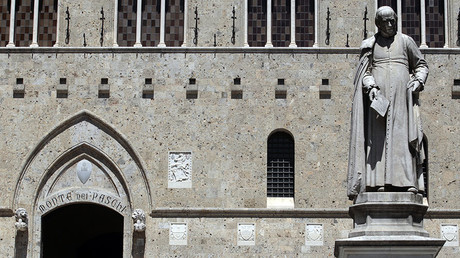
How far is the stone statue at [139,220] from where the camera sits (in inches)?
1115

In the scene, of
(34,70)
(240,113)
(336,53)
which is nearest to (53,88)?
(34,70)

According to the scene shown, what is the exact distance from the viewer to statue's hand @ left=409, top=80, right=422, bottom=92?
13.4 metres

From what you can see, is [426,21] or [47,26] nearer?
[426,21]

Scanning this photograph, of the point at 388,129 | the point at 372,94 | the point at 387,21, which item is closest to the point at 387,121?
the point at 388,129

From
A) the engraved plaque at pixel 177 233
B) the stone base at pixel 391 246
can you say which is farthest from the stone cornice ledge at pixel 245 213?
the stone base at pixel 391 246

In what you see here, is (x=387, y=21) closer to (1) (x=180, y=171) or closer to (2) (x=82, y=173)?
(1) (x=180, y=171)

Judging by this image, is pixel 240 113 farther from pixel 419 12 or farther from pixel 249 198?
pixel 419 12

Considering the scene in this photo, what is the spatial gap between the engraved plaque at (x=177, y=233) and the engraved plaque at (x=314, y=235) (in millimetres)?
3148

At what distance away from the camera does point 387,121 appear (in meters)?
A: 13.3

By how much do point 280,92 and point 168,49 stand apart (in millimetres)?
3187

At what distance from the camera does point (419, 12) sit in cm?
2961

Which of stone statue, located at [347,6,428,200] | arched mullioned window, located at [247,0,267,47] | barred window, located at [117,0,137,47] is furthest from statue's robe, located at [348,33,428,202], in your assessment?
barred window, located at [117,0,137,47]

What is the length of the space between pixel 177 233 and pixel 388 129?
52.6 ft

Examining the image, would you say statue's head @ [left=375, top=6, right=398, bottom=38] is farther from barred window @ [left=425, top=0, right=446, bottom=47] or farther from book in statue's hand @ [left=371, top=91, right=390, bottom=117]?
barred window @ [left=425, top=0, right=446, bottom=47]
